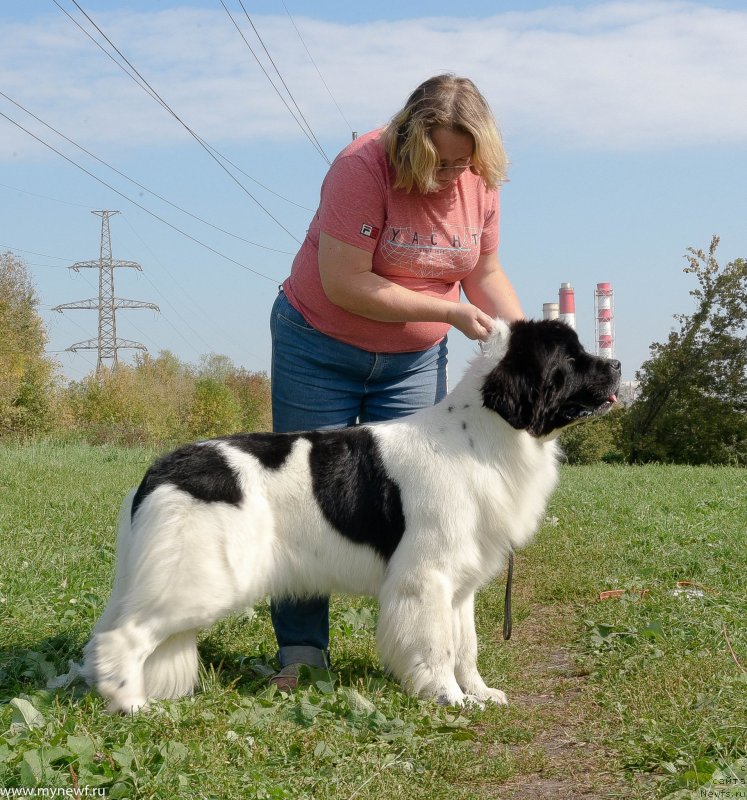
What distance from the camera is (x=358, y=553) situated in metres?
4.09

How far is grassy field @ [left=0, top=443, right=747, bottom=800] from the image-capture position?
3053mm

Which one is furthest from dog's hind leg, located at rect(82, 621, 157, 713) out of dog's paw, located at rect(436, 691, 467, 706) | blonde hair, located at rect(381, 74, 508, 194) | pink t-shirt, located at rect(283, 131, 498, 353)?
blonde hair, located at rect(381, 74, 508, 194)

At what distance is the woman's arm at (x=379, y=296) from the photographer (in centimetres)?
420

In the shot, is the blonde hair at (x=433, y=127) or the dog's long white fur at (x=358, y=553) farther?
the blonde hair at (x=433, y=127)

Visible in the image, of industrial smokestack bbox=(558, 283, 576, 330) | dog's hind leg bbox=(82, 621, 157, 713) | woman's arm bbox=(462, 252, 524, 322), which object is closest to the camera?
dog's hind leg bbox=(82, 621, 157, 713)

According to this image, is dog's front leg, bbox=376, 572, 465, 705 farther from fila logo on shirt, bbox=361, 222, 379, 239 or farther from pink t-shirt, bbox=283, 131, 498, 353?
fila logo on shirt, bbox=361, 222, 379, 239

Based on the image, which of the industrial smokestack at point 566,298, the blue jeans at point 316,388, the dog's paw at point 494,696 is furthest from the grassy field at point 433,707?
the industrial smokestack at point 566,298

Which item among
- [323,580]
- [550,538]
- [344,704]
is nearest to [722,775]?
[344,704]

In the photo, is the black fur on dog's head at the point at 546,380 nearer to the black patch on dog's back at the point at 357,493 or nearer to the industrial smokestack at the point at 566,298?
the black patch on dog's back at the point at 357,493

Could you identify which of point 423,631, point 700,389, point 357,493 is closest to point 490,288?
point 357,493

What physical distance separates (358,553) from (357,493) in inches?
11.6

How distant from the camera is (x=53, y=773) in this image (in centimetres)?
290

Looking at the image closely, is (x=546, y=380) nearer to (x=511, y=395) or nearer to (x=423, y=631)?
(x=511, y=395)

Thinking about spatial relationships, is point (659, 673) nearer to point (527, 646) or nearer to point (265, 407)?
point (527, 646)
